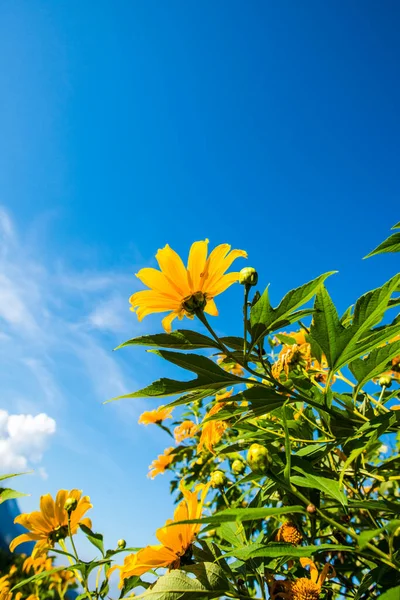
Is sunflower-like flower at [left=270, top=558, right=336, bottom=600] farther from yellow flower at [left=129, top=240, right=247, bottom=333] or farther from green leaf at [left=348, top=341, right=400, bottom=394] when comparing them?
yellow flower at [left=129, top=240, right=247, bottom=333]

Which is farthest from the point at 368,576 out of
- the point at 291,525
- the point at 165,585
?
the point at 165,585

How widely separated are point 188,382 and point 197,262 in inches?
14.4

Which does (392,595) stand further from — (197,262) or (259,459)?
(197,262)

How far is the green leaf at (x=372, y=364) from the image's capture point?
3.06ft

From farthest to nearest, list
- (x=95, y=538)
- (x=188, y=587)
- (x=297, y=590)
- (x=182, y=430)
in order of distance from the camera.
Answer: (x=182, y=430), (x=95, y=538), (x=297, y=590), (x=188, y=587)

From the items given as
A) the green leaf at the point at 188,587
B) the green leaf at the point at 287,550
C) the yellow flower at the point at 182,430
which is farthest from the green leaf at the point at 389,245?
the yellow flower at the point at 182,430

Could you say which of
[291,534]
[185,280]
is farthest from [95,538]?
[185,280]

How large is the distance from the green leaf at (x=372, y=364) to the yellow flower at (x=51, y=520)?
130cm

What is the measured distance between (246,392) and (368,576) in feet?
1.59

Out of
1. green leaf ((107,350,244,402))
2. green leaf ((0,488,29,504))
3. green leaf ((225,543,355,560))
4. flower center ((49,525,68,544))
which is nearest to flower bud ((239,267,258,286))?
green leaf ((107,350,244,402))

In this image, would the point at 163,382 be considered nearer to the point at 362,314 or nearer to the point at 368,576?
the point at 362,314

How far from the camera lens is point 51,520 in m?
1.72

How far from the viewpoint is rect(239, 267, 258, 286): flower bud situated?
1.09m

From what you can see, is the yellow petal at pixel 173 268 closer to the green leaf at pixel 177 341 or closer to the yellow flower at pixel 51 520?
the green leaf at pixel 177 341
